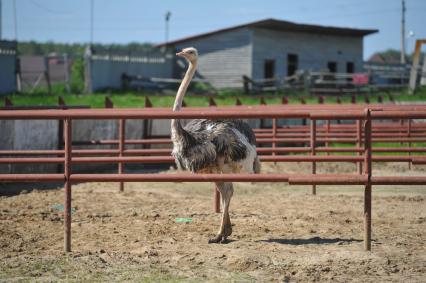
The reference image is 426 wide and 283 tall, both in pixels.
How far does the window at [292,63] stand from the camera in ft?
123

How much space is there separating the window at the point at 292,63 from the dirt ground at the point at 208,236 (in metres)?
27.1

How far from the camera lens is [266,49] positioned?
116 feet

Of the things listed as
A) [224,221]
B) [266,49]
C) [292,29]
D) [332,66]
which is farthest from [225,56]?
[224,221]

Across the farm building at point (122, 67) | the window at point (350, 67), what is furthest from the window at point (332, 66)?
the farm building at point (122, 67)

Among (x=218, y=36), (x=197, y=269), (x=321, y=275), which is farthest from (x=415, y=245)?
(x=218, y=36)

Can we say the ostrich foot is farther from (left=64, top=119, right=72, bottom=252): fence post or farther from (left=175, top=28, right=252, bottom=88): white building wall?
(left=175, top=28, right=252, bottom=88): white building wall

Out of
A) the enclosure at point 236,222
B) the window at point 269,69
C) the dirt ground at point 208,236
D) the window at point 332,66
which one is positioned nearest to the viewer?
the dirt ground at point 208,236

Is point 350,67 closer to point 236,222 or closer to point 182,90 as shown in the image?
point 236,222

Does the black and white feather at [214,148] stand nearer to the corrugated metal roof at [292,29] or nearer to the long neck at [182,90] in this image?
the long neck at [182,90]

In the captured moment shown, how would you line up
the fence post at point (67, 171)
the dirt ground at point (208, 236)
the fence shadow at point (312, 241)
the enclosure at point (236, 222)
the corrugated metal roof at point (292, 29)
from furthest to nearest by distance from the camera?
the corrugated metal roof at point (292, 29)
the fence shadow at point (312, 241)
the fence post at point (67, 171)
the enclosure at point (236, 222)
the dirt ground at point (208, 236)

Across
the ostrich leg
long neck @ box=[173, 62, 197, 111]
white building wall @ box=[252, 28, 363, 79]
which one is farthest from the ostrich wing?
white building wall @ box=[252, 28, 363, 79]

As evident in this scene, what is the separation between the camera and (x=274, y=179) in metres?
5.82

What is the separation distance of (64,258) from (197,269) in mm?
1148

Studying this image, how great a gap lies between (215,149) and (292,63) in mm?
31340
